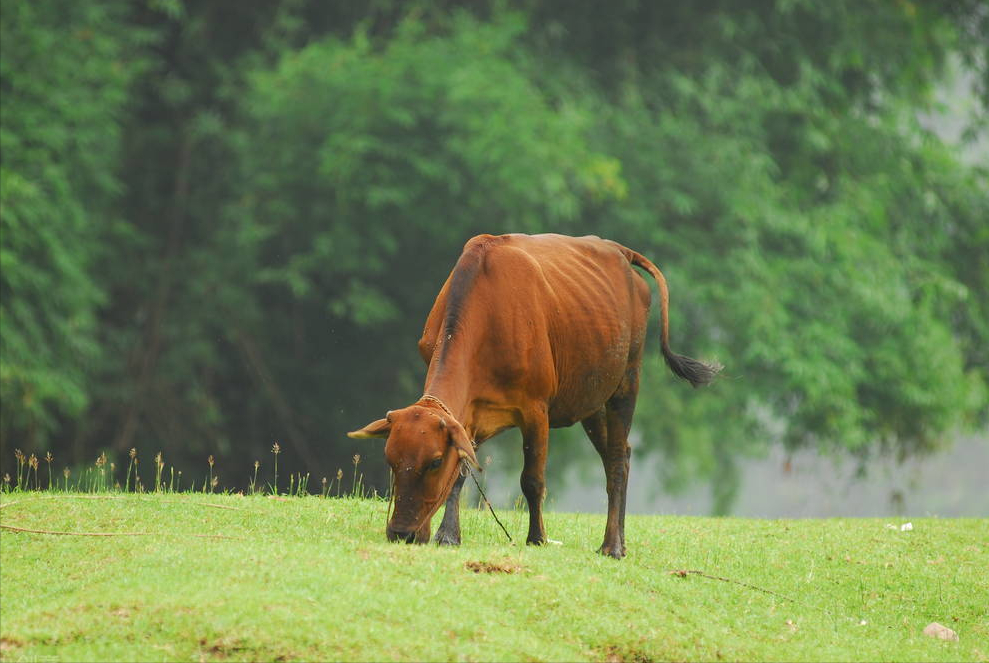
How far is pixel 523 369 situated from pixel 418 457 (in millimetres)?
1300

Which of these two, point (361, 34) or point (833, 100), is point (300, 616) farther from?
point (833, 100)

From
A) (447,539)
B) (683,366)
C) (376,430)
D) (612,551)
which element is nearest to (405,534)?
(376,430)

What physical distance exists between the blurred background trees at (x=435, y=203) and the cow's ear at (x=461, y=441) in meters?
9.99

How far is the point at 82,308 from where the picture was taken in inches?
742

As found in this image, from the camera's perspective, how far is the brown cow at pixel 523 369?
9.29m

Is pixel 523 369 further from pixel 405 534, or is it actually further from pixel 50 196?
pixel 50 196

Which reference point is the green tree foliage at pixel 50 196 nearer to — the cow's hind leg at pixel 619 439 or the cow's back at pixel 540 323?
the cow's back at pixel 540 323

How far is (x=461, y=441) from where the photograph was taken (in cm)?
918

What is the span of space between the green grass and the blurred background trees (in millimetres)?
8141

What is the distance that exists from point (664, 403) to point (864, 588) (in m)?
11.5

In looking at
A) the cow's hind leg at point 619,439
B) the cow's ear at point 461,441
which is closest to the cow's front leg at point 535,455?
the cow's hind leg at point 619,439

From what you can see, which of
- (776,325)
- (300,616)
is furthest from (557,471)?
(300,616)

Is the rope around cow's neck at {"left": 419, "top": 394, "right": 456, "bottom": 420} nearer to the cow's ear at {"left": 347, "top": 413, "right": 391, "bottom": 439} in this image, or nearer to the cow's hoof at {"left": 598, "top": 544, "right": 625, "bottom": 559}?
the cow's ear at {"left": 347, "top": 413, "right": 391, "bottom": 439}

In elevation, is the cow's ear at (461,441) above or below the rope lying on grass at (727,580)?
above
